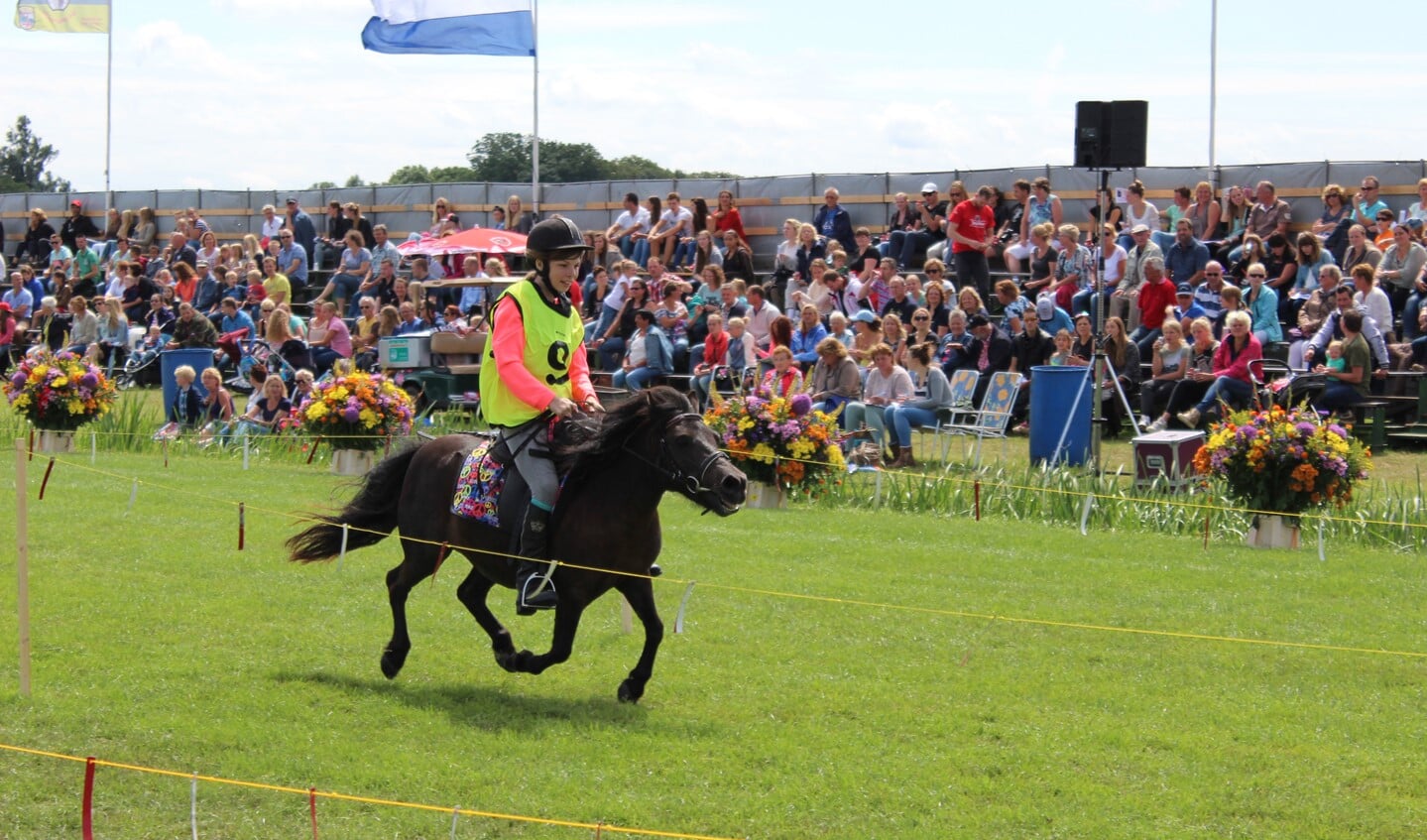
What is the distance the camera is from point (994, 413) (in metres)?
18.6

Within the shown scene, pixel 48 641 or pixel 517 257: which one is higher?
pixel 517 257

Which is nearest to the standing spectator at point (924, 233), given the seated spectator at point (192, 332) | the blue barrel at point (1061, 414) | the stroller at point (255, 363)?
the blue barrel at point (1061, 414)

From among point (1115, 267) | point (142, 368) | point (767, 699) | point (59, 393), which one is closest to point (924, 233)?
point (1115, 267)

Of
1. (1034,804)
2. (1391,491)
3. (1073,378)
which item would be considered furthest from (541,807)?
(1073,378)

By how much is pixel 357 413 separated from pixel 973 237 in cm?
860

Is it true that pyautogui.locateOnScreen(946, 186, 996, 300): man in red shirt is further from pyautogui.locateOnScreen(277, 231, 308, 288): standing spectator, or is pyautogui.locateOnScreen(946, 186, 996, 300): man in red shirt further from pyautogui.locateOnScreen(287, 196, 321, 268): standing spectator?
pyautogui.locateOnScreen(287, 196, 321, 268): standing spectator

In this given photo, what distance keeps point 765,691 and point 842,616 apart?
2.02m

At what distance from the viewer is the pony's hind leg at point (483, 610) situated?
9.29 meters

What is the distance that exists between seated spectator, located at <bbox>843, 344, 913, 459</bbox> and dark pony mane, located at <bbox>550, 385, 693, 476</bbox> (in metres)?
10.0

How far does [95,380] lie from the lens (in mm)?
20000

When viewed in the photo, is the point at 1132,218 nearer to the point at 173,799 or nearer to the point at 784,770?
the point at 784,770

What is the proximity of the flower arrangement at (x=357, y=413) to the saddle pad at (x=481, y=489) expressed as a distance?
355 inches

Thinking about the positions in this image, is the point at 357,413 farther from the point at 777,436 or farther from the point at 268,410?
the point at 777,436

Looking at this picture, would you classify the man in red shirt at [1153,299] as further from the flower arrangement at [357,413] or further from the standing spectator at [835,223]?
the flower arrangement at [357,413]
